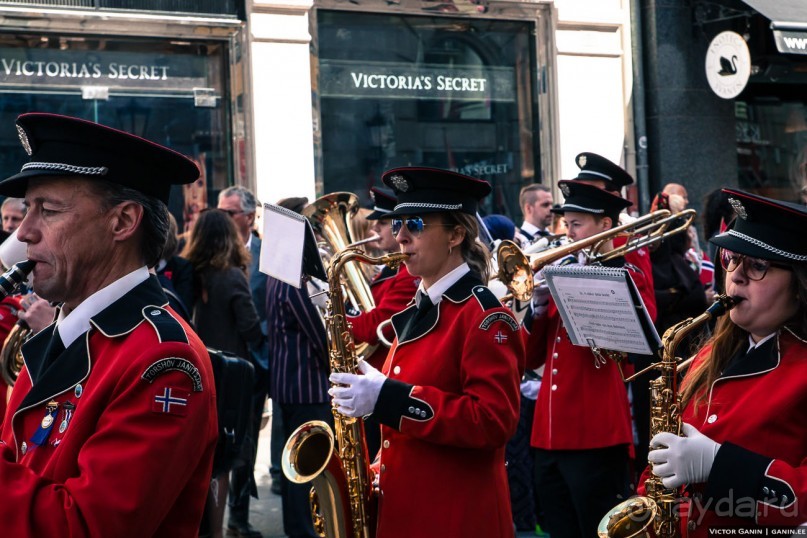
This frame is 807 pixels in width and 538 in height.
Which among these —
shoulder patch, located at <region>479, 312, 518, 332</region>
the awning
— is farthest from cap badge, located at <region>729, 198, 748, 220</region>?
the awning

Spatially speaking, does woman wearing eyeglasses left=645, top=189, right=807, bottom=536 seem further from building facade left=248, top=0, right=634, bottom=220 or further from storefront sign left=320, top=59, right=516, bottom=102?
storefront sign left=320, top=59, right=516, bottom=102

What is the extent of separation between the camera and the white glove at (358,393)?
3.65 metres

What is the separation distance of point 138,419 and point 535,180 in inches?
365

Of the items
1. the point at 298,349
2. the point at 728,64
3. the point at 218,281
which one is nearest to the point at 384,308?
the point at 298,349

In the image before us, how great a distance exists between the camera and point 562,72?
11188mm

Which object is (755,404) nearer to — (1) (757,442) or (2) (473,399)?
(1) (757,442)

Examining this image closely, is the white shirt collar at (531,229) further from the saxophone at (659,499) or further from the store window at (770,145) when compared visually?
the saxophone at (659,499)

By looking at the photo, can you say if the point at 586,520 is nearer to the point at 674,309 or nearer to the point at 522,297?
the point at 522,297

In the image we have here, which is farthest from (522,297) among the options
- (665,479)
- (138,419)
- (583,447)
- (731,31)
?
(731,31)

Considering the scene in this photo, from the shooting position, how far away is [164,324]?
2.52 meters

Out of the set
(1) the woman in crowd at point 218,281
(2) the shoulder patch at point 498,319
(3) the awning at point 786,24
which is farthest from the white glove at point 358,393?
(3) the awning at point 786,24

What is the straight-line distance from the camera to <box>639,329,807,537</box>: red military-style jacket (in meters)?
2.78

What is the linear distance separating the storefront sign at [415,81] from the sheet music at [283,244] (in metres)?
5.71

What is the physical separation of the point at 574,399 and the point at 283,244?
1554mm
